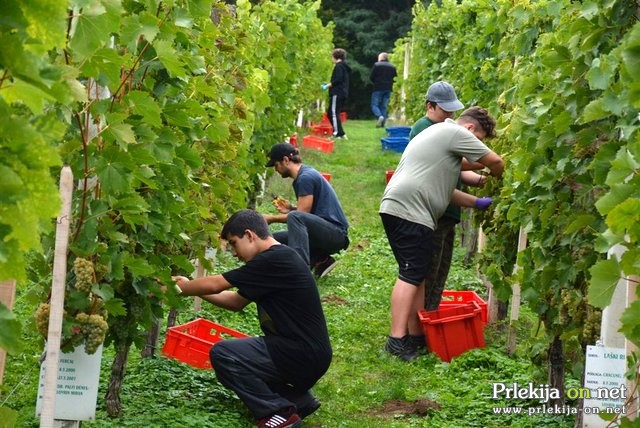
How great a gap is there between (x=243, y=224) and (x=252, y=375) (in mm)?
755

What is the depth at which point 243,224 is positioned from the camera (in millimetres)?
5352

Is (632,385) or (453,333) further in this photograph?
(453,333)

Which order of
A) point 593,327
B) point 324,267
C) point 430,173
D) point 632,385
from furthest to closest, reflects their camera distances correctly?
point 324,267, point 430,173, point 593,327, point 632,385

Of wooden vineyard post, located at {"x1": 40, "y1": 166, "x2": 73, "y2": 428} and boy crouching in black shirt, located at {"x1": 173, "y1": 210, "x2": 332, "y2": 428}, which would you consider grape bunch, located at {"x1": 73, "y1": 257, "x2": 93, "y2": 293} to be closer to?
wooden vineyard post, located at {"x1": 40, "y1": 166, "x2": 73, "y2": 428}

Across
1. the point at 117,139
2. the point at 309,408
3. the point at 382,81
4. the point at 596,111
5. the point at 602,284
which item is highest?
the point at 596,111

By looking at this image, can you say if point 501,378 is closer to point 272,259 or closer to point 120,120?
point 272,259

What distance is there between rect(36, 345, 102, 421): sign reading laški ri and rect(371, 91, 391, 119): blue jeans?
813 inches

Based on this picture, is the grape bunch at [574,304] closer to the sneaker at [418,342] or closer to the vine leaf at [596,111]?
the vine leaf at [596,111]

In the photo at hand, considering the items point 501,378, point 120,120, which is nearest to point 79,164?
point 120,120

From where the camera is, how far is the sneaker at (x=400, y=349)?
6.96m

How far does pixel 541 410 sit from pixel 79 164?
2820 millimetres

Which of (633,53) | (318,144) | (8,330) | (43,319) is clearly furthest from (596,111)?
(318,144)

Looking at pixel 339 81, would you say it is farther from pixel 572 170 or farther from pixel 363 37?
pixel 572 170

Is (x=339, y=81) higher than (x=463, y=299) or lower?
higher
